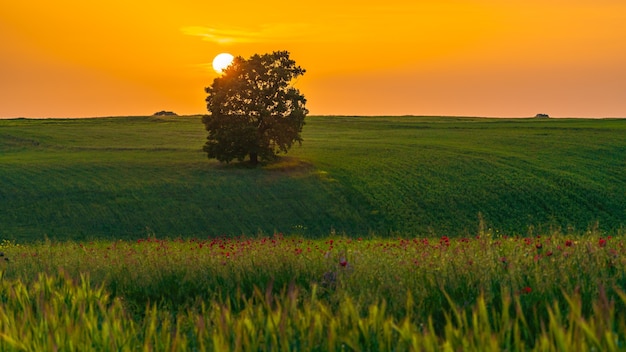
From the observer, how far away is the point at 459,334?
15.6 feet

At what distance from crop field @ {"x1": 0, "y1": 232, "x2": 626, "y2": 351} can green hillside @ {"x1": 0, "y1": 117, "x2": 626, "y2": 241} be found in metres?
17.6

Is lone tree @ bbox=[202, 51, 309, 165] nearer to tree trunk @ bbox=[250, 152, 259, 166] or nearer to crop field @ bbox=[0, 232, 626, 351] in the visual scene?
tree trunk @ bbox=[250, 152, 259, 166]

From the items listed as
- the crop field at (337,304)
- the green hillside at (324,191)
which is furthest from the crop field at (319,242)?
the green hillside at (324,191)

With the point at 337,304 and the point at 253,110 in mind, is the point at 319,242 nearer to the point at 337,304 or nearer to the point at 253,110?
A: the point at 337,304

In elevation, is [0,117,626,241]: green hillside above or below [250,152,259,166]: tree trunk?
below

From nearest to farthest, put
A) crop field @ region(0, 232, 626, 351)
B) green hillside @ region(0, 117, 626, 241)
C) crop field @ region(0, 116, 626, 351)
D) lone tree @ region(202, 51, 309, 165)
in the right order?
crop field @ region(0, 232, 626, 351) < crop field @ region(0, 116, 626, 351) < green hillside @ region(0, 117, 626, 241) < lone tree @ region(202, 51, 309, 165)

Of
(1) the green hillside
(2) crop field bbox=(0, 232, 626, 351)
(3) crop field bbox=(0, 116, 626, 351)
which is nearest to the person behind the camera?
(2) crop field bbox=(0, 232, 626, 351)

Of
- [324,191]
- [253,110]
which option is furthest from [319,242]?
[253,110]

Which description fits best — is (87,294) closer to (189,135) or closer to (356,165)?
(356,165)

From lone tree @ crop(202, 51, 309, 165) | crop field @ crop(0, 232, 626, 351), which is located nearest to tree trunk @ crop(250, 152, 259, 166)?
lone tree @ crop(202, 51, 309, 165)

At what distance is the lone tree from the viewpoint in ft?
153

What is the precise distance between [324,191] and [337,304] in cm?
3156

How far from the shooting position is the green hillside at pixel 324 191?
33.8m

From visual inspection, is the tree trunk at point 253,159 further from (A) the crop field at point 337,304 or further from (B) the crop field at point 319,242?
(A) the crop field at point 337,304
